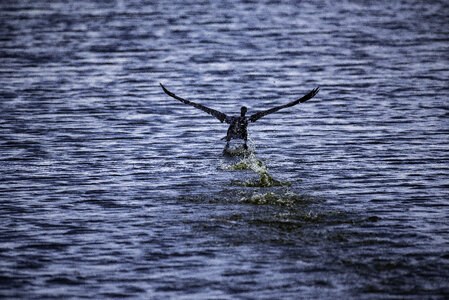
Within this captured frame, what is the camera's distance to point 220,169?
19938 millimetres

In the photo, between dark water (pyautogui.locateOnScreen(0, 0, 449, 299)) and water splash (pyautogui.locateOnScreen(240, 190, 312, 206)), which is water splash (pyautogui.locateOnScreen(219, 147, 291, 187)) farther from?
water splash (pyautogui.locateOnScreen(240, 190, 312, 206))

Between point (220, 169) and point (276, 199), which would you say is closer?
point (276, 199)

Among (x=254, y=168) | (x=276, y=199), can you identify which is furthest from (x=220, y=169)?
(x=276, y=199)

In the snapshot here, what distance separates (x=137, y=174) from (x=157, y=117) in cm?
729

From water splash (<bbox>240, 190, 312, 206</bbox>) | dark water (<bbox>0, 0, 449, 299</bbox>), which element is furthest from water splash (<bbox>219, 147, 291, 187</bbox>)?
water splash (<bbox>240, 190, 312, 206</bbox>)

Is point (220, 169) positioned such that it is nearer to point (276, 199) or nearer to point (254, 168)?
point (254, 168)

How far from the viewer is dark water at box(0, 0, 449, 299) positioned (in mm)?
13703

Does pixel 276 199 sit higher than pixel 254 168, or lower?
lower

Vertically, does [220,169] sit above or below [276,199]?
above

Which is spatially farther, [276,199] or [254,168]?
[254,168]

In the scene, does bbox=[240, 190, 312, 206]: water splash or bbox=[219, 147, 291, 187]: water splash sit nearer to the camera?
bbox=[240, 190, 312, 206]: water splash

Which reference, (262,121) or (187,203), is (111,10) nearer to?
(262,121)

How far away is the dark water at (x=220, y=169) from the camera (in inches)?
539

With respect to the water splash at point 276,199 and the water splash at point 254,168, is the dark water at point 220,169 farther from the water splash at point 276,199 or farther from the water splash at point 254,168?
the water splash at point 254,168
